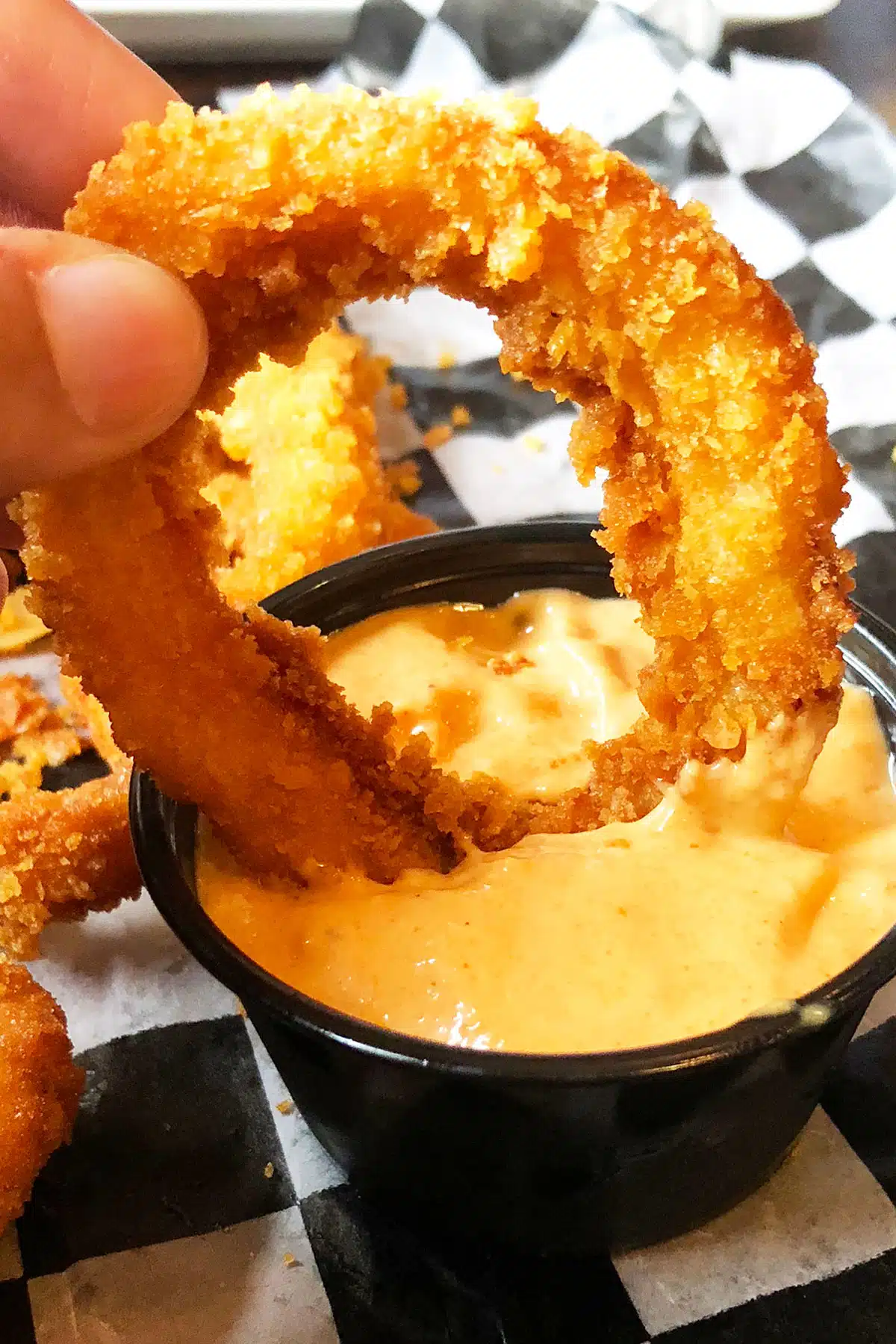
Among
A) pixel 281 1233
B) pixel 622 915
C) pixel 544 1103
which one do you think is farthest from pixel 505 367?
pixel 281 1233

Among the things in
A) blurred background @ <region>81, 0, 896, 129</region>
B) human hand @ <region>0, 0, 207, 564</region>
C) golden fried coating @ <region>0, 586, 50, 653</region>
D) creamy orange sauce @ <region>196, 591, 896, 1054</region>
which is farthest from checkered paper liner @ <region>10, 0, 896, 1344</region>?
blurred background @ <region>81, 0, 896, 129</region>

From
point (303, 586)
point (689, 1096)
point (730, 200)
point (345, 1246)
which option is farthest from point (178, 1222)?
point (730, 200)

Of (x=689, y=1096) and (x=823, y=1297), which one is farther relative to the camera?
(x=823, y=1297)

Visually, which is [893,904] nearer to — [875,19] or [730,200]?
[730,200]

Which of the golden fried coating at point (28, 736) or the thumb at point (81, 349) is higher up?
the thumb at point (81, 349)

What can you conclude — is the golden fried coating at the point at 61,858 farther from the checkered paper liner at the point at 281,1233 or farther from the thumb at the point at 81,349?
Result: the thumb at the point at 81,349

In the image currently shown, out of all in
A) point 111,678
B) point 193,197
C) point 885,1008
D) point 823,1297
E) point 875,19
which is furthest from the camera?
point 875,19

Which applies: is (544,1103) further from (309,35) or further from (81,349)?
(309,35)

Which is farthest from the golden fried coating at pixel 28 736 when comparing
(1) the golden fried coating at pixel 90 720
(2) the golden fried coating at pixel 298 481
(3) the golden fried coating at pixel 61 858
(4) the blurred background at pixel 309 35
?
(4) the blurred background at pixel 309 35
